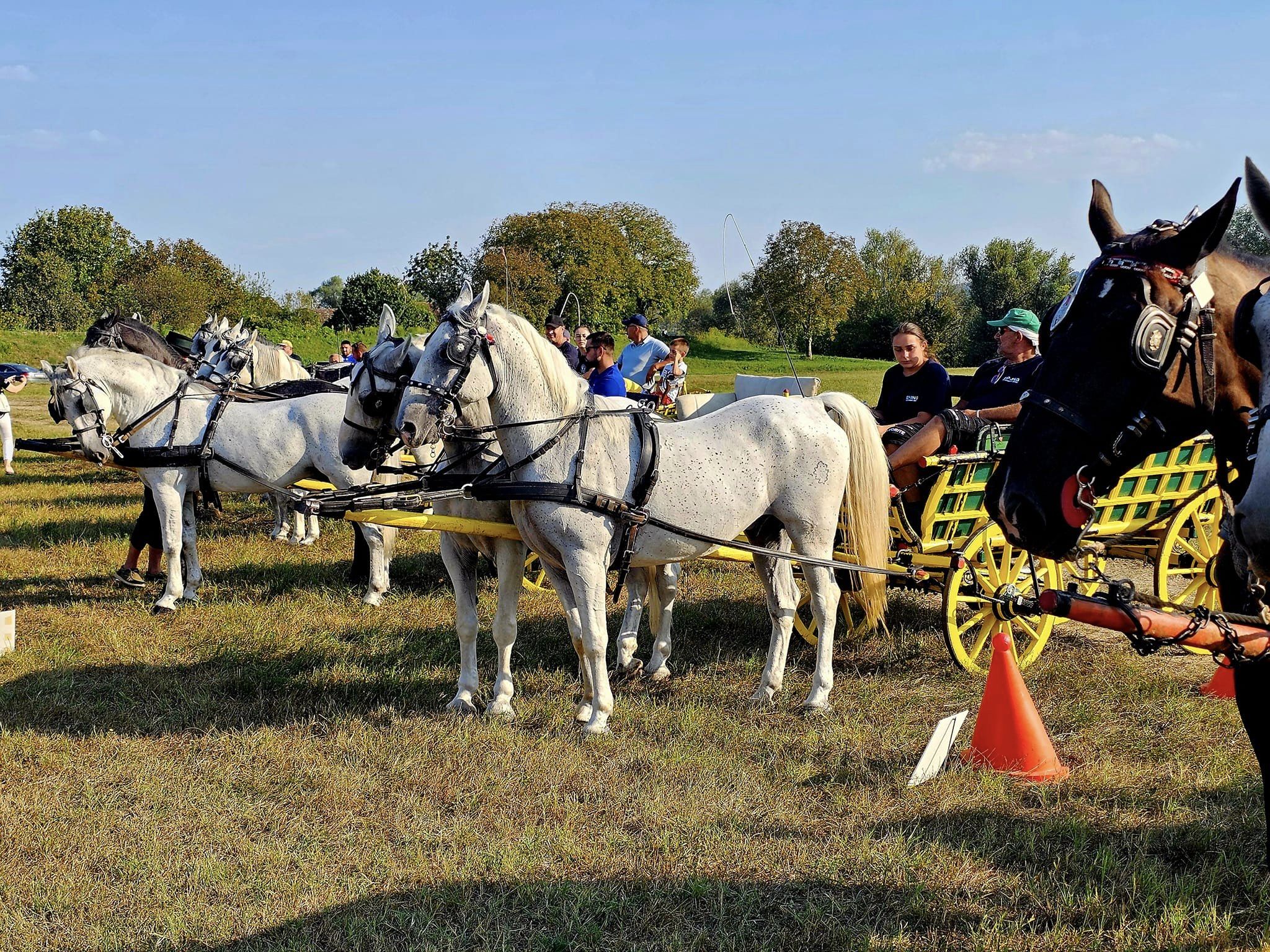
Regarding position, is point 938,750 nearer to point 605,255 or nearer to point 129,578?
point 129,578

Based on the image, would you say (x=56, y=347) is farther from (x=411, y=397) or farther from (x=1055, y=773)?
(x=1055, y=773)

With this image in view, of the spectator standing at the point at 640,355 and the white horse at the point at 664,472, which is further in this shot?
the spectator standing at the point at 640,355

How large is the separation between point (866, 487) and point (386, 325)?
3.50 meters

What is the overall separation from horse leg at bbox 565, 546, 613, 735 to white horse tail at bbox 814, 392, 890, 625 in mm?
1724

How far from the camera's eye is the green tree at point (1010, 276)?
65.5m

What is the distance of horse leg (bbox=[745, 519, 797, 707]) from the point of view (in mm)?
6258

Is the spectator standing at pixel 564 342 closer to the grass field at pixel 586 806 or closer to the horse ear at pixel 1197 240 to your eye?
the grass field at pixel 586 806

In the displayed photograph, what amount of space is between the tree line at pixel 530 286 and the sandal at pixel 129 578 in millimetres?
12562

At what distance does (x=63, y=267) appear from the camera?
49.2 meters

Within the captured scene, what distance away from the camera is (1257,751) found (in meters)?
2.97

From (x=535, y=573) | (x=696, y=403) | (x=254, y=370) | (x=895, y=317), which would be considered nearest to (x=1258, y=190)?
(x=535, y=573)

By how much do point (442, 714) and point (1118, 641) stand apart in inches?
196

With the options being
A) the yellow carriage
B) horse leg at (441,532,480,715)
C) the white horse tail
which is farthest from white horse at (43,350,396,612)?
the yellow carriage

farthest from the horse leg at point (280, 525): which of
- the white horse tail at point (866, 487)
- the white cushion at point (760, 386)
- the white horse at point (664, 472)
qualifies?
the white horse tail at point (866, 487)
